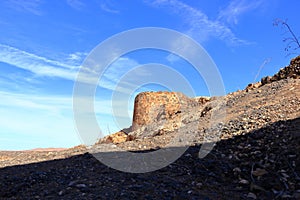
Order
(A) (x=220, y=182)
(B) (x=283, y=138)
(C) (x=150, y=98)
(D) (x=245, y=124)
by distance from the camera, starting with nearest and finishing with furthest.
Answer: (A) (x=220, y=182)
(B) (x=283, y=138)
(D) (x=245, y=124)
(C) (x=150, y=98)

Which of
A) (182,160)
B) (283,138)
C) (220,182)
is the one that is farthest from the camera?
(283,138)

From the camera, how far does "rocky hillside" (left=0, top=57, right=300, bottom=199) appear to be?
3.70 m

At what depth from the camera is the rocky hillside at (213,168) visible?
3.70 metres

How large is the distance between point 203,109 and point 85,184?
589 cm

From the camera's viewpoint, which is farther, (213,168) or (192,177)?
(213,168)

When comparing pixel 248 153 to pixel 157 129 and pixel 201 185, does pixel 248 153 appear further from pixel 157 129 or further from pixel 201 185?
pixel 157 129

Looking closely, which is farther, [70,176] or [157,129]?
[157,129]

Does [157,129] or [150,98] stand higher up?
[150,98]

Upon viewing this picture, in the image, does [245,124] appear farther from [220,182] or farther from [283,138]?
[220,182]

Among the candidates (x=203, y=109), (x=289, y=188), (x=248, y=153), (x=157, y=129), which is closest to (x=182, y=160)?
(x=248, y=153)

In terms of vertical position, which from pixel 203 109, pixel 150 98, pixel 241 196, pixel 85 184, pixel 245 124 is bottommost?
pixel 241 196

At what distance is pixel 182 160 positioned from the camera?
4.74 metres

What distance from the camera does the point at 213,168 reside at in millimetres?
4484

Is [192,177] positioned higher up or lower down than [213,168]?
lower down
